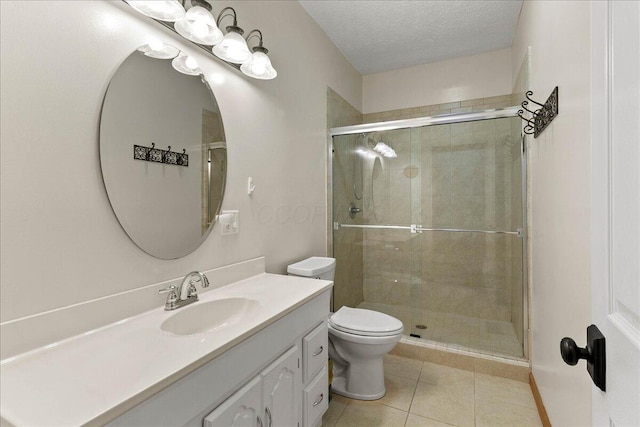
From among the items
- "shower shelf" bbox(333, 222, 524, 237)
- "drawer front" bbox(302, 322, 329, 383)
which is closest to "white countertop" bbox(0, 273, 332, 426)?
"drawer front" bbox(302, 322, 329, 383)

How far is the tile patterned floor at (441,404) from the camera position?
1702 millimetres

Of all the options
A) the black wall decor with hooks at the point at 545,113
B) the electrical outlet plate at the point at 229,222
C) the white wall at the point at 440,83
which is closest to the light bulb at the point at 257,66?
the electrical outlet plate at the point at 229,222

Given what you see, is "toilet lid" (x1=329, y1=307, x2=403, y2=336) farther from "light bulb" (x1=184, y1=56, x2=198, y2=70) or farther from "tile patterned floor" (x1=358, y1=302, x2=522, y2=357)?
"light bulb" (x1=184, y1=56, x2=198, y2=70)

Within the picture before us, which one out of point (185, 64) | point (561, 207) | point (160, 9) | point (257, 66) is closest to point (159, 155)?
point (185, 64)

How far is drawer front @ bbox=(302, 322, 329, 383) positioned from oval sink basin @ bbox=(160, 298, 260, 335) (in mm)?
312

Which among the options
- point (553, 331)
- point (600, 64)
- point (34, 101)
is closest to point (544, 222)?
point (553, 331)

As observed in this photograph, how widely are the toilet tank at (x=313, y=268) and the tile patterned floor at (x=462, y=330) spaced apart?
1.06 m

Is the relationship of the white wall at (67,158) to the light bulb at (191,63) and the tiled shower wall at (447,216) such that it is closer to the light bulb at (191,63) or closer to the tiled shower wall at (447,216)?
the light bulb at (191,63)

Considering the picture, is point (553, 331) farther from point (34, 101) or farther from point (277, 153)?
point (34, 101)

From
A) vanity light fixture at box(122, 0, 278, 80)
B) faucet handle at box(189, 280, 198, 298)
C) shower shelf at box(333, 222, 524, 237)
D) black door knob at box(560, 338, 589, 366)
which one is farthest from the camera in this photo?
shower shelf at box(333, 222, 524, 237)

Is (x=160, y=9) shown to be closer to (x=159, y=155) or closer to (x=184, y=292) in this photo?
(x=159, y=155)

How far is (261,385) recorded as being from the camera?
3.57ft

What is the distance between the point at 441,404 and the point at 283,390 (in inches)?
46.9

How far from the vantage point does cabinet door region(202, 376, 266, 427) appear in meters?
0.90
